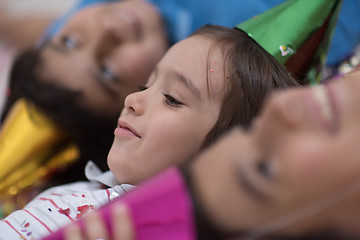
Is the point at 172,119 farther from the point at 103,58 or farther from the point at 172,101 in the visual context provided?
the point at 103,58

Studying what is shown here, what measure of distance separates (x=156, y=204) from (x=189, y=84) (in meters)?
0.21

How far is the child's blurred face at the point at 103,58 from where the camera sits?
0.89 m

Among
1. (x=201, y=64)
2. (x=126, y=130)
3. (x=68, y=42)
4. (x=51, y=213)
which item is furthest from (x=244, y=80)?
(x=68, y=42)

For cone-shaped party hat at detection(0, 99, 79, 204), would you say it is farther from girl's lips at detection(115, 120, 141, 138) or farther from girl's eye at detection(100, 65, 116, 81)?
girl's lips at detection(115, 120, 141, 138)

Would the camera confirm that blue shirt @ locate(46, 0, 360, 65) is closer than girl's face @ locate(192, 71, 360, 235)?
No

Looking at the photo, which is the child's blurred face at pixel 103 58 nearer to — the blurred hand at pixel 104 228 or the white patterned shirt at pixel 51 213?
the white patterned shirt at pixel 51 213

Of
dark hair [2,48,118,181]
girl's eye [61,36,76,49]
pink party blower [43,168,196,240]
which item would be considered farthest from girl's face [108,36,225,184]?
girl's eye [61,36,76,49]

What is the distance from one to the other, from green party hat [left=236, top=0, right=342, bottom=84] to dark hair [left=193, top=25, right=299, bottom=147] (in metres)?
0.03

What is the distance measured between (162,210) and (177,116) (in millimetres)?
189

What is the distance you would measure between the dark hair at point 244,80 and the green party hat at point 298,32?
0.11 ft

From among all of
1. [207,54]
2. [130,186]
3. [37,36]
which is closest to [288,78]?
[207,54]

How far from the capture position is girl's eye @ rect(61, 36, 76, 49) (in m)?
0.92

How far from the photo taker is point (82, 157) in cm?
90

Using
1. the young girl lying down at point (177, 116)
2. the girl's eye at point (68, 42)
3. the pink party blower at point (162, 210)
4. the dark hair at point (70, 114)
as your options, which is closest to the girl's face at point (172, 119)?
the young girl lying down at point (177, 116)
